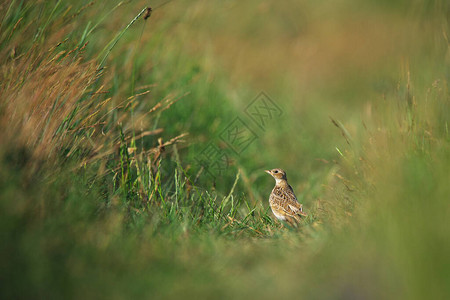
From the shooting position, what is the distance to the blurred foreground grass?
226cm

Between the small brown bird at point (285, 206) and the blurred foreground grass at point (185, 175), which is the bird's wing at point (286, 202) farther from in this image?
the blurred foreground grass at point (185, 175)

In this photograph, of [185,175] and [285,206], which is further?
[185,175]

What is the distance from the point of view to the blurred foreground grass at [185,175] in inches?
89.0

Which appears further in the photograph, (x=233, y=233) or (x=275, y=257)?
(x=233, y=233)

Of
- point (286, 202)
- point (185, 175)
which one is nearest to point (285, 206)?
point (286, 202)

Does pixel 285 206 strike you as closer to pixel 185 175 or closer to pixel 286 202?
pixel 286 202

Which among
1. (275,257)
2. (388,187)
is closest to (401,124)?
(388,187)

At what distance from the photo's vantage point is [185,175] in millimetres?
3842

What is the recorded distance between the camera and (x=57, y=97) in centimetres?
303

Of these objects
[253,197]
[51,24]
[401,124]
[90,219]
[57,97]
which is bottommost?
[253,197]

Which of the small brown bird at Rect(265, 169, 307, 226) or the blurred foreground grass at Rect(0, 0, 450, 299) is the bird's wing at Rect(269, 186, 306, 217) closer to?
the small brown bird at Rect(265, 169, 307, 226)

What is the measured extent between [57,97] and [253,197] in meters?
2.23

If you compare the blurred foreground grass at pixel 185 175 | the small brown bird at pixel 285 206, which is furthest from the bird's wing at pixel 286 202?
the blurred foreground grass at pixel 185 175

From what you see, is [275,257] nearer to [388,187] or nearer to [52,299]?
[388,187]
